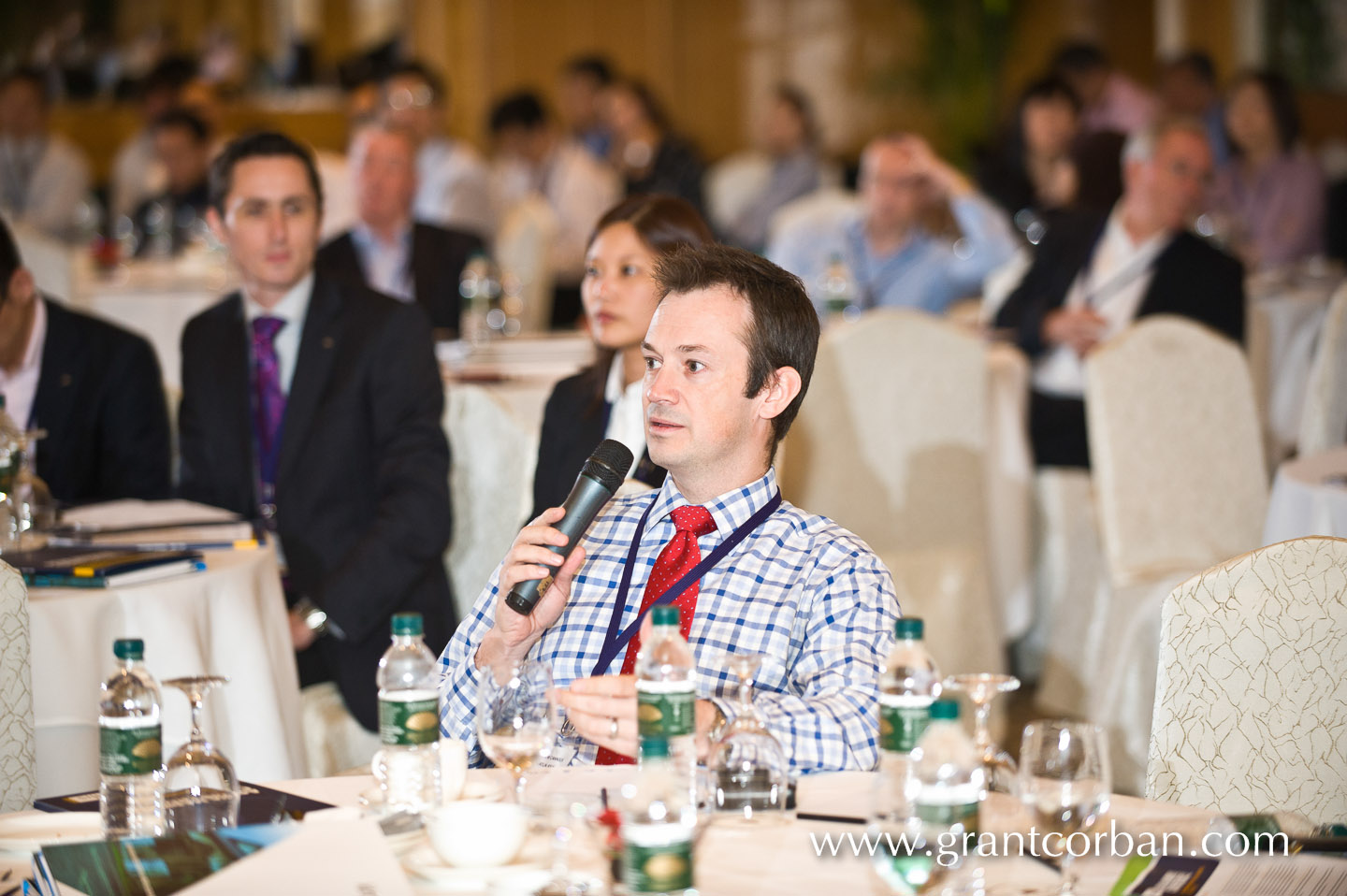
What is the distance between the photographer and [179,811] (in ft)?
5.45

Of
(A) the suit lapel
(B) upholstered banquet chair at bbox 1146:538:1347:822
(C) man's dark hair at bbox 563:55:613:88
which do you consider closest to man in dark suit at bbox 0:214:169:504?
(A) the suit lapel

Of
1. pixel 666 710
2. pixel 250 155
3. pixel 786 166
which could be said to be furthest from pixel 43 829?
pixel 786 166

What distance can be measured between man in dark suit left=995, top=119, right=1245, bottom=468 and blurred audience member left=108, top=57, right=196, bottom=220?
675cm

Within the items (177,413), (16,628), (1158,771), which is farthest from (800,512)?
(177,413)

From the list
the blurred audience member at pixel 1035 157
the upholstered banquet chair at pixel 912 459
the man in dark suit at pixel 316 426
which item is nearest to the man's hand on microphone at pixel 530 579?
the man in dark suit at pixel 316 426

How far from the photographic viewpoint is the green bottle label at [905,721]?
153 cm

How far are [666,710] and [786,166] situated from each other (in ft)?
28.0

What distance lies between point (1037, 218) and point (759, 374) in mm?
4104

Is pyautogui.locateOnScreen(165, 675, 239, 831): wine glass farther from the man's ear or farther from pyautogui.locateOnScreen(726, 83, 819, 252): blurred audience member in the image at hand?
pyautogui.locateOnScreen(726, 83, 819, 252): blurred audience member

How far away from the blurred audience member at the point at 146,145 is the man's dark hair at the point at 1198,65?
6.26 meters

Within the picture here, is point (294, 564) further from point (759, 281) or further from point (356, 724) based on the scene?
point (759, 281)

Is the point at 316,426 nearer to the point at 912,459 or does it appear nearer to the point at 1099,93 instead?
the point at 912,459

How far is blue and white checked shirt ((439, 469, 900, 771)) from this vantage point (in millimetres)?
1841

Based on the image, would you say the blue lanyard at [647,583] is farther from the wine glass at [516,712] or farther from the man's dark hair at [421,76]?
the man's dark hair at [421,76]
